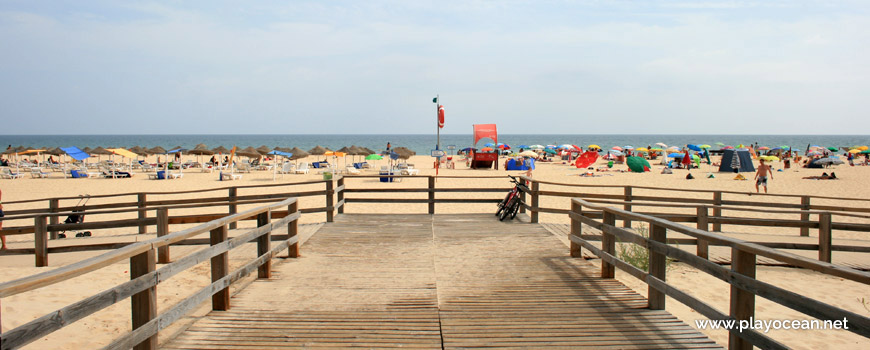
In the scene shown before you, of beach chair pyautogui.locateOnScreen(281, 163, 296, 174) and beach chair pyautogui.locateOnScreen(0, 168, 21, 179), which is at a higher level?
beach chair pyautogui.locateOnScreen(281, 163, 296, 174)

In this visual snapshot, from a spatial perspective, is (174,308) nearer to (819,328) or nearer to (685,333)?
(685,333)

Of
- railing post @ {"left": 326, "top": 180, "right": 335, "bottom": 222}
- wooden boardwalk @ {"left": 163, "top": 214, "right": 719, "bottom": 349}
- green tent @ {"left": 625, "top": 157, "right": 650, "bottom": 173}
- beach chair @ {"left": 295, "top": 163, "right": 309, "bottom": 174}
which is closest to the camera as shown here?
wooden boardwalk @ {"left": 163, "top": 214, "right": 719, "bottom": 349}

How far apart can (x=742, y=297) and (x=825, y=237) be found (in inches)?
208

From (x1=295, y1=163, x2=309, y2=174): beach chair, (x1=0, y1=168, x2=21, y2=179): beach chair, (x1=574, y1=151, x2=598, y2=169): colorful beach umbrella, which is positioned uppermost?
(x1=574, y1=151, x2=598, y2=169): colorful beach umbrella

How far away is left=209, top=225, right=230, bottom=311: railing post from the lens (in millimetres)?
4852

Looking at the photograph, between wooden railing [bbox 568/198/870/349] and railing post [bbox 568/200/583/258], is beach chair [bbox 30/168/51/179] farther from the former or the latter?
wooden railing [bbox 568/198/870/349]

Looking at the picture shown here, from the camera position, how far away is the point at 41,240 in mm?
8359

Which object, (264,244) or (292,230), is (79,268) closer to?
(264,244)

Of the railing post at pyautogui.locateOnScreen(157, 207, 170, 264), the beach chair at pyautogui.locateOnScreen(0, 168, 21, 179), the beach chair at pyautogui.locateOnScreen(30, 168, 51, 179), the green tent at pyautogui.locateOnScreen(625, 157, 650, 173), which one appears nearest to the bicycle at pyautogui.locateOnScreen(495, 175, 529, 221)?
the railing post at pyautogui.locateOnScreen(157, 207, 170, 264)

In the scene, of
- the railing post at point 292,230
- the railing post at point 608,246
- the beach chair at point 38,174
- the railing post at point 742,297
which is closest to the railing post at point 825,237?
the railing post at point 608,246

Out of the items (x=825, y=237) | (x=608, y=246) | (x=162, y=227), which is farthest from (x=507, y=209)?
(x=162, y=227)

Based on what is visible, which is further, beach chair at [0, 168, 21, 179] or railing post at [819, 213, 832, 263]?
beach chair at [0, 168, 21, 179]

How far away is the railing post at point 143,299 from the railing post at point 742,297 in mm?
3791

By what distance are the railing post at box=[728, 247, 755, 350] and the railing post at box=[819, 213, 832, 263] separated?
5168 mm
